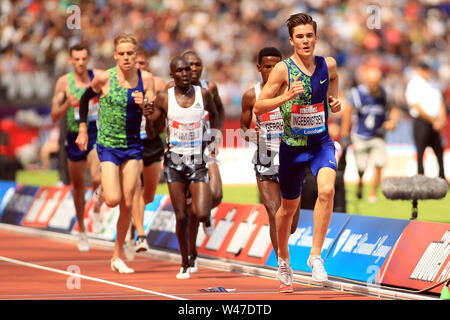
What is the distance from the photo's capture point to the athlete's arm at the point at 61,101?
14672 mm

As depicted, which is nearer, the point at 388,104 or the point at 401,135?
the point at 388,104

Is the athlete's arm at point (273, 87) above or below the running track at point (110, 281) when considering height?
above

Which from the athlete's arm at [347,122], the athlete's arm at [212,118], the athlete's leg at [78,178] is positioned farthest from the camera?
the athlete's arm at [347,122]

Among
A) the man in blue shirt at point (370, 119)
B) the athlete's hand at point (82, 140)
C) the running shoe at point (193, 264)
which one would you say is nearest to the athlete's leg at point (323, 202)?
the running shoe at point (193, 264)

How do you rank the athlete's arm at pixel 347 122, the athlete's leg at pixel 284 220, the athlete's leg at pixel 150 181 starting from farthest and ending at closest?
the athlete's arm at pixel 347 122 → the athlete's leg at pixel 150 181 → the athlete's leg at pixel 284 220

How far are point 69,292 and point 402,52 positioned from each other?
27.2 m

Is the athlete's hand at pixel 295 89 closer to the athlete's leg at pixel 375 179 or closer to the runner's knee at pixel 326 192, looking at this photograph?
the runner's knee at pixel 326 192

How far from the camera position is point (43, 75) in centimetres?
2900

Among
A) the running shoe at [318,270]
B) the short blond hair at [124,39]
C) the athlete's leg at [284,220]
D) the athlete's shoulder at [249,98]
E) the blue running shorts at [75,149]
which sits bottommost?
the running shoe at [318,270]

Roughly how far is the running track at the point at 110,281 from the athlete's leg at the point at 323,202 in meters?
0.62

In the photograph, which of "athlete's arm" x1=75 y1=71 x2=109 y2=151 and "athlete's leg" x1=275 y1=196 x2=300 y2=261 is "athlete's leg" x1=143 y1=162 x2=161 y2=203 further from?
"athlete's leg" x1=275 y1=196 x2=300 y2=261

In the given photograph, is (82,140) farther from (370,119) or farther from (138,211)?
(370,119)
